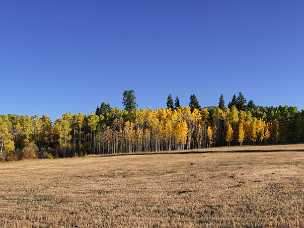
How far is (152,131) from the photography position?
170375 millimetres

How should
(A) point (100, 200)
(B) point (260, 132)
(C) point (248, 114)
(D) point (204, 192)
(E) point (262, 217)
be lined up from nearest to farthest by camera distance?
(E) point (262, 217) → (A) point (100, 200) → (D) point (204, 192) → (B) point (260, 132) → (C) point (248, 114)

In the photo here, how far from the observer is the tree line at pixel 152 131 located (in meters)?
165

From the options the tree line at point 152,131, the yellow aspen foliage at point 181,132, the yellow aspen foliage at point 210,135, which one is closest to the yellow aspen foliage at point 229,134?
the tree line at point 152,131

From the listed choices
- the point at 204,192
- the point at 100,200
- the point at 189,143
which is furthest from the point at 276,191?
the point at 189,143

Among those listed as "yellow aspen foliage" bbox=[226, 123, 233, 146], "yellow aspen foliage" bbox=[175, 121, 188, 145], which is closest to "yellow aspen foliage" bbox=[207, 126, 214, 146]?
"yellow aspen foliage" bbox=[226, 123, 233, 146]

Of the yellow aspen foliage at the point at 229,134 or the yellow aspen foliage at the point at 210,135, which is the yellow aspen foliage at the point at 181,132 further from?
the yellow aspen foliage at the point at 229,134

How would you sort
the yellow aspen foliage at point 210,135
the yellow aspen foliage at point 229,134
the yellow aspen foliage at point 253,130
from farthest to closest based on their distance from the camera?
the yellow aspen foliage at point 210,135 < the yellow aspen foliage at point 229,134 < the yellow aspen foliage at point 253,130

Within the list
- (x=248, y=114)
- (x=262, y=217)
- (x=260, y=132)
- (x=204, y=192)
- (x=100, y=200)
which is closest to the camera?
(x=262, y=217)

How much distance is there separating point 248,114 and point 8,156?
296 ft

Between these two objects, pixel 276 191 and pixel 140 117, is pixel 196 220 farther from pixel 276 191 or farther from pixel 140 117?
pixel 140 117

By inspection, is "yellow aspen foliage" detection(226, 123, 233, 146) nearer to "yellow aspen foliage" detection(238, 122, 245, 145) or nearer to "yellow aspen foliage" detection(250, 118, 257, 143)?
"yellow aspen foliage" detection(238, 122, 245, 145)

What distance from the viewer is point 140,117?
177m

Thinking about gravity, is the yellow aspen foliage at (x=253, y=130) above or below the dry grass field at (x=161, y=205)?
above

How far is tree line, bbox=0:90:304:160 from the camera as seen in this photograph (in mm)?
165250
